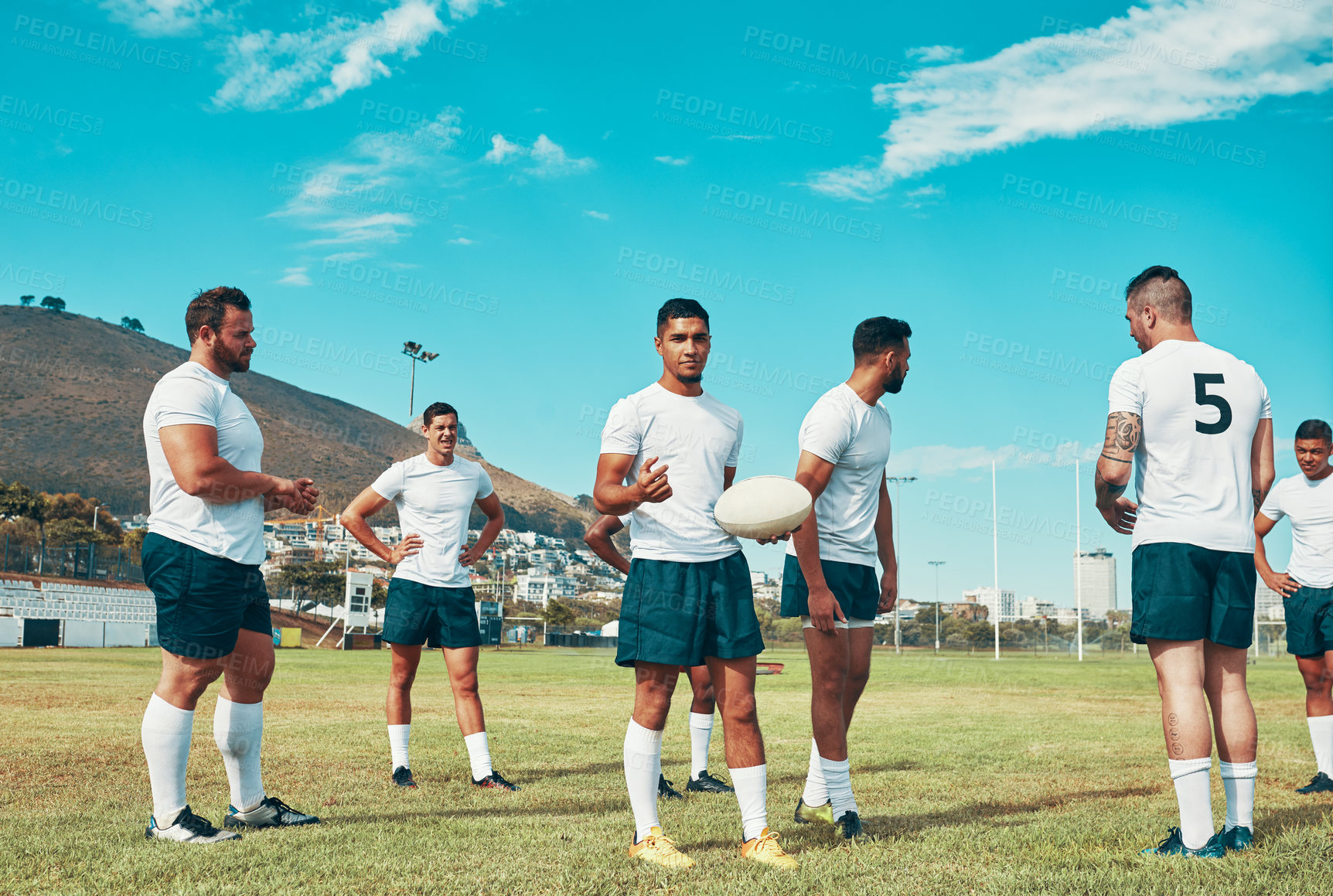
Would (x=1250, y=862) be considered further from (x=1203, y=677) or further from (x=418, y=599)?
(x=418, y=599)

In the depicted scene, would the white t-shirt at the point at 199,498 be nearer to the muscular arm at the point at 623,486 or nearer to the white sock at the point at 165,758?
the white sock at the point at 165,758

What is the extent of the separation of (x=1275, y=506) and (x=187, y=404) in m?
7.42

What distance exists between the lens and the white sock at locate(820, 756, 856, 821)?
4.89 m

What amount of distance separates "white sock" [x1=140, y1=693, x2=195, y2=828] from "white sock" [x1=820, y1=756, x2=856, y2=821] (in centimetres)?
320

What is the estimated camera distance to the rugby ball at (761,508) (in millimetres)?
4293

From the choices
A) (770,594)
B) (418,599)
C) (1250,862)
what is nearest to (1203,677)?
(1250,862)

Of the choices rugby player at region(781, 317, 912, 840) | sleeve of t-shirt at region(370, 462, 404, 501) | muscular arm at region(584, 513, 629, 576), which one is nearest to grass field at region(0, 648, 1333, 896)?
rugby player at region(781, 317, 912, 840)

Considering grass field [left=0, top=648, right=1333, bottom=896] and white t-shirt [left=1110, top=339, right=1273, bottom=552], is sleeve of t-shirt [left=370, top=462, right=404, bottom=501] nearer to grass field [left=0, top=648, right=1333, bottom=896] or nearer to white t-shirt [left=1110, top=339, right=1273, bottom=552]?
grass field [left=0, top=648, right=1333, bottom=896]

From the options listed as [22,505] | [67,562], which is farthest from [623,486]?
[22,505]

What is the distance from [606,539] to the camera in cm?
631

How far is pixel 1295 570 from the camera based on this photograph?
6.97 m

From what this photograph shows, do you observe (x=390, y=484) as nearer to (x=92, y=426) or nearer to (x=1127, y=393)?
(x=1127, y=393)

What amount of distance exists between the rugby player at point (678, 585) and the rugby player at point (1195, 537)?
70.5 inches

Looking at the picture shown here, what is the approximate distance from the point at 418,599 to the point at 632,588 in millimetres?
3064
